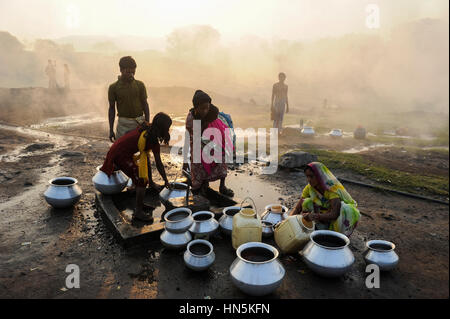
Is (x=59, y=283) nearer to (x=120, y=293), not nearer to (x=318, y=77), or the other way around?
(x=120, y=293)

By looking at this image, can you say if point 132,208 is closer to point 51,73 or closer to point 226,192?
point 226,192

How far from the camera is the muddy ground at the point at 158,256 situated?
3178mm

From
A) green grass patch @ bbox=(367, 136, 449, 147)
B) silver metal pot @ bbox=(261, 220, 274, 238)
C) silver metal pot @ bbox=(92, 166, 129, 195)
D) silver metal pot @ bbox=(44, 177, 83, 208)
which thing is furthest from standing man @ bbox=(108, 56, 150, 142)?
green grass patch @ bbox=(367, 136, 449, 147)

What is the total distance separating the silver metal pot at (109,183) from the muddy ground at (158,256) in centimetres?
49

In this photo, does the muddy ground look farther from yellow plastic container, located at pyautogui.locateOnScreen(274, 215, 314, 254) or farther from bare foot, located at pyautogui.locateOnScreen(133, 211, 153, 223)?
bare foot, located at pyautogui.locateOnScreen(133, 211, 153, 223)

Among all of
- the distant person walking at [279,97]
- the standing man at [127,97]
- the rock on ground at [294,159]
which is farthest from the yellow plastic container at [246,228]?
the distant person walking at [279,97]

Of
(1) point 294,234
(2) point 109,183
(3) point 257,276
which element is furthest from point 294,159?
(3) point 257,276

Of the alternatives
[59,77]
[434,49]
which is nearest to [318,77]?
[434,49]

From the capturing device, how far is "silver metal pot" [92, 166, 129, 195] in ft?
15.7

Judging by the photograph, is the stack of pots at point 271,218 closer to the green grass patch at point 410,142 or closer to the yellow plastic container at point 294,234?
the yellow plastic container at point 294,234

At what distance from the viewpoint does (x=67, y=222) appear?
14.9 ft

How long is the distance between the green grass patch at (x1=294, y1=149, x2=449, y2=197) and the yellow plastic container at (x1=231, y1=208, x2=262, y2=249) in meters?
4.52

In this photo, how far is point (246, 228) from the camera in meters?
3.63
